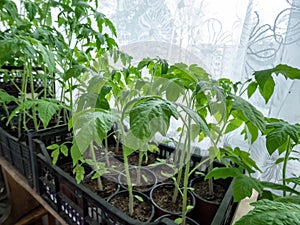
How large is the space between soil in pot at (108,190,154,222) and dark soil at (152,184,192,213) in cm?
3

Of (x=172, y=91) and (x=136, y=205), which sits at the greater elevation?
(x=172, y=91)

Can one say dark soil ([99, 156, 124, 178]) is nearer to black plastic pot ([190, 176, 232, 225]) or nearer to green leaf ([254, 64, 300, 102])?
black plastic pot ([190, 176, 232, 225])

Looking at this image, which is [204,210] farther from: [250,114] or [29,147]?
[29,147]

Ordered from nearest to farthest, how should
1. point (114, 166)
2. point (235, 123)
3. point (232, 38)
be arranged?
point (235, 123)
point (114, 166)
point (232, 38)

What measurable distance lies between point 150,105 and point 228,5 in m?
0.68

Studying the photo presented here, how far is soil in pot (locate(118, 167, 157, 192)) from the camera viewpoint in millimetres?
626

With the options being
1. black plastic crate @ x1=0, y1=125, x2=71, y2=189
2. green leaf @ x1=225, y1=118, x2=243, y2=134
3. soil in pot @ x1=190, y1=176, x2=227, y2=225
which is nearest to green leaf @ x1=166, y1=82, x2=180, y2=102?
green leaf @ x1=225, y1=118, x2=243, y2=134

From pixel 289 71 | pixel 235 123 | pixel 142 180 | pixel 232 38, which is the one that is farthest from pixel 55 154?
pixel 232 38

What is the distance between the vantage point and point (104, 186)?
25.8 inches

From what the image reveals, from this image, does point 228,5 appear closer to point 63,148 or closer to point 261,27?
point 261,27

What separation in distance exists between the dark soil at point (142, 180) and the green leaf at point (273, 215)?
1.38 feet

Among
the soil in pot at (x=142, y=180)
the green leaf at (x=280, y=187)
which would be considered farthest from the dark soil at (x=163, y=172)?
the green leaf at (x=280, y=187)

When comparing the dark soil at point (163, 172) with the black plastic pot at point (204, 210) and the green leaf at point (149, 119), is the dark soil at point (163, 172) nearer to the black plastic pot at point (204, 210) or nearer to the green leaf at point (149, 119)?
the black plastic pot at point (204, 210)

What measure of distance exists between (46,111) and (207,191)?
0.51m
